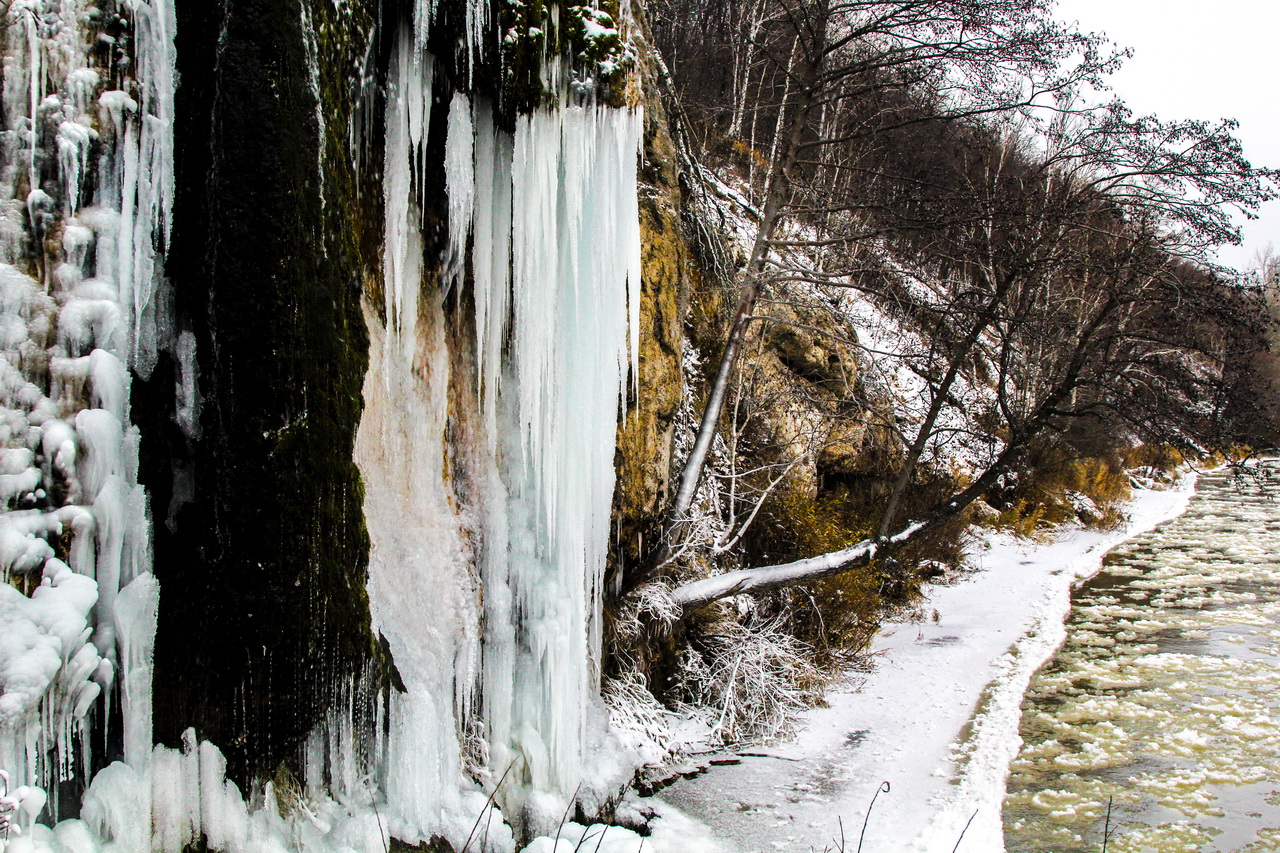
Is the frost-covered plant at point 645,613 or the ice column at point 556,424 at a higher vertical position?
the ice column at point 556,424

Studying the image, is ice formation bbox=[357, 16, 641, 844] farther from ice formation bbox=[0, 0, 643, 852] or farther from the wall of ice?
the wall of ice

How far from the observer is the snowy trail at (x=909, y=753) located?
194 inches

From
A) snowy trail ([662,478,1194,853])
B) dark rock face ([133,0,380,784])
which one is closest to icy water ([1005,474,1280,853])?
snowy trail ([662,478,1194,853])

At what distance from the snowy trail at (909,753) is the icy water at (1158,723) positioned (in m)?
0.25

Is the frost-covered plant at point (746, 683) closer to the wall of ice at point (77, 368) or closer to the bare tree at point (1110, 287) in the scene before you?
the bare tree at point (1110, 287)

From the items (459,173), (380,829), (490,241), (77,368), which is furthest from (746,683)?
(77,368)

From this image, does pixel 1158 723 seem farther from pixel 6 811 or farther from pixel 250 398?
pixel 6 811

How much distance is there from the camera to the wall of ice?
2.37m

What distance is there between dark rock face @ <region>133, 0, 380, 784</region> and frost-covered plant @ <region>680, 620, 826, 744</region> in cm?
398

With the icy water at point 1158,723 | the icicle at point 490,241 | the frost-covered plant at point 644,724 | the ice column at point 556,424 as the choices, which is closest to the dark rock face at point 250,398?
the icicle at point 490,241

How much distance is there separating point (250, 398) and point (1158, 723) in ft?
24.5

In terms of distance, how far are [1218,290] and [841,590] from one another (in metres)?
4.20

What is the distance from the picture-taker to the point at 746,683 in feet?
21.1

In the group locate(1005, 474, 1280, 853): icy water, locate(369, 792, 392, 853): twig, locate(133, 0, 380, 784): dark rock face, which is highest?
locate(133, 0, 380, 784): dark rock face
